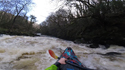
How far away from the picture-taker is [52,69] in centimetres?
119

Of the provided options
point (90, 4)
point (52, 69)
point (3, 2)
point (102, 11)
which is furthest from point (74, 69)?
point (3, 2)

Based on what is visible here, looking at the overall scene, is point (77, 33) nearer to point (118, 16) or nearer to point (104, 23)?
point (104, 23)

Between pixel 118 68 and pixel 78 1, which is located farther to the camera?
pixel 78 1

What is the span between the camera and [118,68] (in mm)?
2324

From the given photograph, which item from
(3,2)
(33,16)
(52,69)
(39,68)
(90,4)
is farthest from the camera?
(33,16)

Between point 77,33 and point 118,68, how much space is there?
6848mm

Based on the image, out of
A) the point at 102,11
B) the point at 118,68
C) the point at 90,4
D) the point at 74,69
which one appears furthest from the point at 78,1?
the point at 74,69

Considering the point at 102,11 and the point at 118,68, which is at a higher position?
the point at 102,11

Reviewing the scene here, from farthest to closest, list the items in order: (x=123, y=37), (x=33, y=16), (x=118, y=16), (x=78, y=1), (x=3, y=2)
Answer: (x=33, y=16) < (x=3, y=2) < (x=78, y=1) < (x=123, y=37) < (x=118, y=16)

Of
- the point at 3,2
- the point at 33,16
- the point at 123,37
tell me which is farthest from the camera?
the point at 33,16

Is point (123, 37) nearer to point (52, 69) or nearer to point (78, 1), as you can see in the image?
point (78, 1)

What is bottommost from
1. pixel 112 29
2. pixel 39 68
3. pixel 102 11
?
pixel 39 68

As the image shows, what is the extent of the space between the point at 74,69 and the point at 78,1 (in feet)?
26.5

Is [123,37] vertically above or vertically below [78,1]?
below
